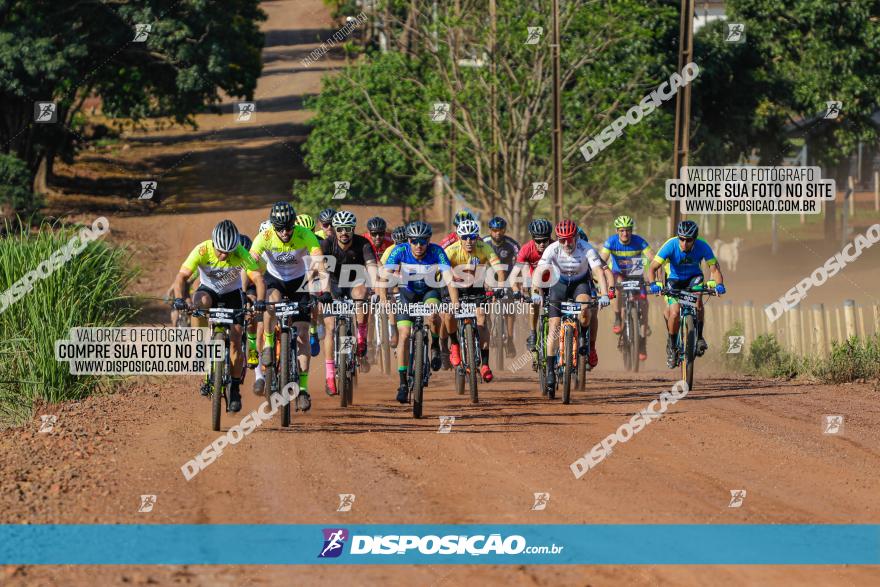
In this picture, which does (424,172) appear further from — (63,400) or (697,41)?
(63,400)

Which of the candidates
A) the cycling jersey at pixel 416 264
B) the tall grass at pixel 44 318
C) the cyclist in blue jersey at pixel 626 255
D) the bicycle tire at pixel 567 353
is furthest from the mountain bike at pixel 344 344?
the cyclist in blue jersey at pixel 626 255

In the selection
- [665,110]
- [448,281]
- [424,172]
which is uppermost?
[665,110]

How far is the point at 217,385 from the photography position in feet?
41.8

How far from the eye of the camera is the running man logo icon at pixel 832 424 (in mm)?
13173

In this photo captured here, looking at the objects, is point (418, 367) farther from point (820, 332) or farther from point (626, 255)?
point (820, 332)

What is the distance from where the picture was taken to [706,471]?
1118 centimetres

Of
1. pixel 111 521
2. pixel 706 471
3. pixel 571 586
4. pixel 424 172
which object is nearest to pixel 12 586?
pixel 111 521

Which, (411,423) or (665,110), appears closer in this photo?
(411,423)

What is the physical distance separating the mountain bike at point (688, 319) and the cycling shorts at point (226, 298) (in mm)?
5893

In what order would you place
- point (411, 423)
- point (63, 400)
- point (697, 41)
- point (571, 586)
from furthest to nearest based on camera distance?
point (697, 41)
point (63, 400)
point (411, 423)
point (571, 586)

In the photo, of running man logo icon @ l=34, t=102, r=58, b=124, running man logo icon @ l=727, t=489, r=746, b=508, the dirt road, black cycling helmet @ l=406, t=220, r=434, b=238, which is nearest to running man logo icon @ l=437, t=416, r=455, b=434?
the dirt road

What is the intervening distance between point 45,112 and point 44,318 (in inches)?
835

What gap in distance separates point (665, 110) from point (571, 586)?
98.0ft

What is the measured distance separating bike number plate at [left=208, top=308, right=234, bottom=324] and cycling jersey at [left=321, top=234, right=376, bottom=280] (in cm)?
294
